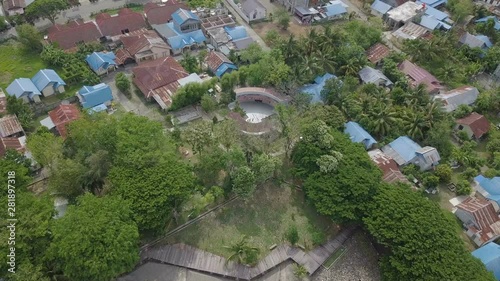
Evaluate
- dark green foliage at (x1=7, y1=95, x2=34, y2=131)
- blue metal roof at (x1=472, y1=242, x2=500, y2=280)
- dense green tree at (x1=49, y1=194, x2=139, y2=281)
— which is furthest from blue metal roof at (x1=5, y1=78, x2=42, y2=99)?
blue metal roof at (x1=472, y1=242, x2=500, y2=280)

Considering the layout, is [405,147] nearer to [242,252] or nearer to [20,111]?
[242,252]

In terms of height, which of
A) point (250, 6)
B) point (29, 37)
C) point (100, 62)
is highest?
point (29, 37)

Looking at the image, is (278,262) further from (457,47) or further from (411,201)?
(457,47)

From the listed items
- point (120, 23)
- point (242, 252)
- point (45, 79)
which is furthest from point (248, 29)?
point (242, 252)

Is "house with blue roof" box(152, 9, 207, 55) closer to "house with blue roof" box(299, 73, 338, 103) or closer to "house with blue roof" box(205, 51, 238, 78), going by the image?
"house with blue roof" box(205, 51, 238, 78)

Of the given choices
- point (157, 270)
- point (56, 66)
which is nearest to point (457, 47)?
point (157, 270)

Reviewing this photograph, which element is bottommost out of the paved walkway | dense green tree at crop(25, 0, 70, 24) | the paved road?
the paved walkway
